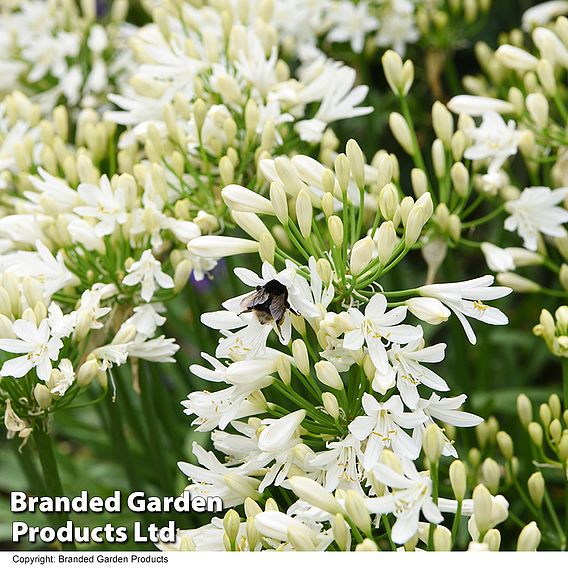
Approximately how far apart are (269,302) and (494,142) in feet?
3.88

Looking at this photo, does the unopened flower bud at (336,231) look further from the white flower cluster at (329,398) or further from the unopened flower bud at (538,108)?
the unopened flower bud at (538,108)

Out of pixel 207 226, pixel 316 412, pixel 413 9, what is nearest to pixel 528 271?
pixel 413 9

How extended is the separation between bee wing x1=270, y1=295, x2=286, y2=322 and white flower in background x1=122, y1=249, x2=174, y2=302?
2.08 feet

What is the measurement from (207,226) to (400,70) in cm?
73

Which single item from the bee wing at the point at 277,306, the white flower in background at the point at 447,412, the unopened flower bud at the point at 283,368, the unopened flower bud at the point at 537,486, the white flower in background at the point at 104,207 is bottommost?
the unopened flower bud at the point at 537,486

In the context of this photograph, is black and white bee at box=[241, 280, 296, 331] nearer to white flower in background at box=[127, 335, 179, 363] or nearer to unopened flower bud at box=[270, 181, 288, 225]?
unopened flower bud at box=[270, 181, 288, 225]

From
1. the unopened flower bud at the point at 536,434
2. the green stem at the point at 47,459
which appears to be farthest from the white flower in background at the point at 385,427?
the green stem at the point at 47,459

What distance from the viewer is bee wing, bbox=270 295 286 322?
1.57m

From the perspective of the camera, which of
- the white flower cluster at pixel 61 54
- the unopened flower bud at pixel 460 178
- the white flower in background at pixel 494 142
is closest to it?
the unopened flower bud at pixel 460 178

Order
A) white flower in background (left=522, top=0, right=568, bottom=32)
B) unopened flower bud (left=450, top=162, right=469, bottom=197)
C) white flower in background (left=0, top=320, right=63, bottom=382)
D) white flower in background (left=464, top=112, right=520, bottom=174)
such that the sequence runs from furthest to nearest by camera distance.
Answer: white flower in background (left=522, top=0, right=568, bottom=32) < white flower in background (left=464, top=112, right=520, bottom=174) < unopened flower bud (left=450, top=162, right=469, bottom=197) < white flower in background (left=0, top=320, right=63, bottom=382)

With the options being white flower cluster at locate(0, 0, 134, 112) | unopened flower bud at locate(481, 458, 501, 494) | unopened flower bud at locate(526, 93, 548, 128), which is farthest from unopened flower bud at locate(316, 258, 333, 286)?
white flower cluster at locate(0, 0, 134, 112)

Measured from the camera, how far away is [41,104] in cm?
341

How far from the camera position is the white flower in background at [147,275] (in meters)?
2.14

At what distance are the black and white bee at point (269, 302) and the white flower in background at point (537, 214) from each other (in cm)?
105
